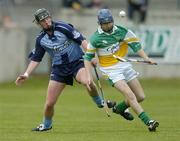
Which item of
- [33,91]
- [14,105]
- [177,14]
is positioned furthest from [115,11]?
[14,105]

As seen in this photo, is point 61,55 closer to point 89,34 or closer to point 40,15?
point 40,15

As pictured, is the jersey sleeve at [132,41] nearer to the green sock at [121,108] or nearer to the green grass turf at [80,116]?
the green sock at [121,108]

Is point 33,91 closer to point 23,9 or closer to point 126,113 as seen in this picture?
point 23,9

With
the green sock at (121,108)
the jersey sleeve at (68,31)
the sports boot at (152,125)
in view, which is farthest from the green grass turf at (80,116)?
the jersey sleeve at (68,31)

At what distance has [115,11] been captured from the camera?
122 feet

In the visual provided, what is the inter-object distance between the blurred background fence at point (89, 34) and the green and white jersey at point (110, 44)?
731 inches

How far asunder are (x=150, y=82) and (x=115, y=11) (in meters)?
3.62

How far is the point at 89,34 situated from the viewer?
A: 36312mm

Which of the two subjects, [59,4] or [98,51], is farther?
[59,4]

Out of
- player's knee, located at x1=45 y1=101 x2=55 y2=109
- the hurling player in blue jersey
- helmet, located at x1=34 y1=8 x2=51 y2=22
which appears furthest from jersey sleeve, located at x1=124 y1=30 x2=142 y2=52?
player's knee, located at x1=45 y1=101 x2=55 y2=109

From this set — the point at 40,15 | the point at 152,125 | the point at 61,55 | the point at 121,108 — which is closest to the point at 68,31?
the point at 61,55

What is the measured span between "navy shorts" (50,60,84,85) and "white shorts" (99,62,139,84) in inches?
27.1

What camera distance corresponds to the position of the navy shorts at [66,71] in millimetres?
16953

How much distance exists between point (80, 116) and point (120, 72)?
5608mm
